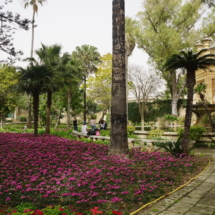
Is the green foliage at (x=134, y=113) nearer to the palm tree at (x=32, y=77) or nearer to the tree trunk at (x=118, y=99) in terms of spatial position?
the palm tree at (x=32, y=77)

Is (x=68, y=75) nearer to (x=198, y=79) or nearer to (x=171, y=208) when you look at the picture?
(x=198, y=79)

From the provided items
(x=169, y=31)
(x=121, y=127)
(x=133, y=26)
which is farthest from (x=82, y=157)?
(x=133, y=26)

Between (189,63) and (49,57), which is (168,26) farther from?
(189,63)

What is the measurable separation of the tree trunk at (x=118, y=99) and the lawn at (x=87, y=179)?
19.8 inches

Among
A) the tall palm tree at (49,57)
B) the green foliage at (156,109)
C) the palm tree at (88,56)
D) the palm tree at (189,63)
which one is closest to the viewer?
the palm tree at (189,63)

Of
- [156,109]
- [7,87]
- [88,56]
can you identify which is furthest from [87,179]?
[88,56]

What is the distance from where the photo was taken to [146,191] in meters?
5.02

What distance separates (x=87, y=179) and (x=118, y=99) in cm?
342

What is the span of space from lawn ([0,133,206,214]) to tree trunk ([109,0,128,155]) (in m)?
0.50

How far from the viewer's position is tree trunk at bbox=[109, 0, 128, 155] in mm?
8234

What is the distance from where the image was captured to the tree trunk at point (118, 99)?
324 inches

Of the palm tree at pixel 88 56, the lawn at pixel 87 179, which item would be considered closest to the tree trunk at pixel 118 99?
the lawn at pixel 87 179

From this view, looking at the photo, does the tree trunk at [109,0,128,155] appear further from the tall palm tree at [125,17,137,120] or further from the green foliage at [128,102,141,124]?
the green foliage at [128,102,141,124]

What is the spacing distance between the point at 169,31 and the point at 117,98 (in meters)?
17.9
